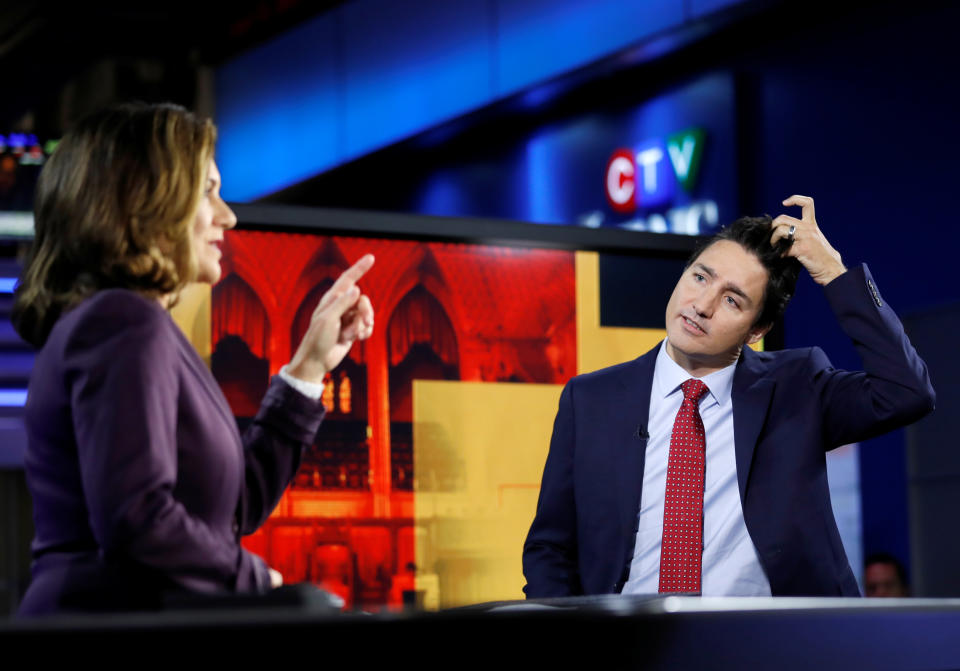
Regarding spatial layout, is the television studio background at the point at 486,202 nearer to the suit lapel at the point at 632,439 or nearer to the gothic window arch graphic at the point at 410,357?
the gothic window arch graphic at the point at 410,357

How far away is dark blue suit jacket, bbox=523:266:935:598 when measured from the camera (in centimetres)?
225

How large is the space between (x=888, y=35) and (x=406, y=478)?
3.22m

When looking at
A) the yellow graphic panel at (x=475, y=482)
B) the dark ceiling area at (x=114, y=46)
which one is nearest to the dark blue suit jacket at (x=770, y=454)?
the yellow graphic panel at (x=475, y=482)

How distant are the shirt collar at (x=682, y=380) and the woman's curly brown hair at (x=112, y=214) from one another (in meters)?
1.17

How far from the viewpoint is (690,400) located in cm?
234

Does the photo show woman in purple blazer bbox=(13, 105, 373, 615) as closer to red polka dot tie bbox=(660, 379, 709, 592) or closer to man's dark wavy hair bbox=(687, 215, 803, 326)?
red polka dot tie bbox=(660, 379, 709, 592)

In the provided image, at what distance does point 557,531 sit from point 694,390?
358 millimetres

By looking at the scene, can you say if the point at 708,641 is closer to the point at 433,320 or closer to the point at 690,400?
the point at 690,400

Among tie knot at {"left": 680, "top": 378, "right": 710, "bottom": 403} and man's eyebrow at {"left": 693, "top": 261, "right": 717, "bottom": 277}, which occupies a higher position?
man's eyebrow at {"left": 693, "top": 261, "right": 717, "bottom": 277}

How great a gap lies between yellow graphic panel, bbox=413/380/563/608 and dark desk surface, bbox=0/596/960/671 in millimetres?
1238

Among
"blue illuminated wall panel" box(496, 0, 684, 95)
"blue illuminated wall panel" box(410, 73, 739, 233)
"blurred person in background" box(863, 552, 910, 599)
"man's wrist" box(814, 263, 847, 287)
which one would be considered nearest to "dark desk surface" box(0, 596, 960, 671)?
"man's wrist" box(814, 263, 847, 287)

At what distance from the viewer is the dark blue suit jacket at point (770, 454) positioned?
2.25 meters

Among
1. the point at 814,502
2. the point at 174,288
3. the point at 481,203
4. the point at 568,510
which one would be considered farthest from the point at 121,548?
the point at 481,203

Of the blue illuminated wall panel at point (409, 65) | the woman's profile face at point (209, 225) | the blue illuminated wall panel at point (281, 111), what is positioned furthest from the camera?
the blue illuminated wall panel at point (281, 111)
